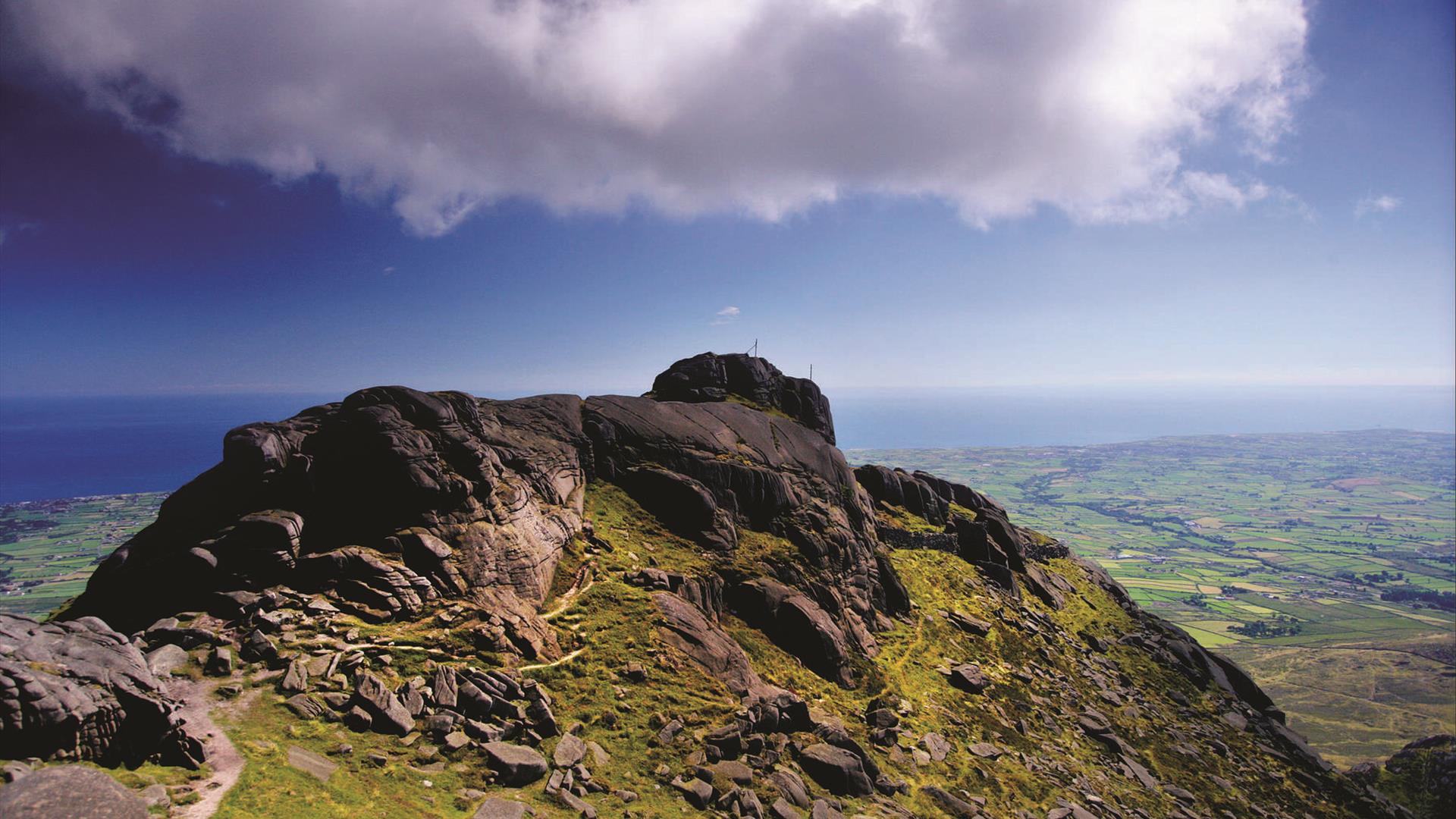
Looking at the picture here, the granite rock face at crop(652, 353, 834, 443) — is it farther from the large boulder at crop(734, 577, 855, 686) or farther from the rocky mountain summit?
the large boulder at crop(734, 577, 855, 686)

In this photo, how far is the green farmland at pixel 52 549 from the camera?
119425 millimetres

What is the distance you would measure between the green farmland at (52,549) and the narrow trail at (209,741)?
130438 millimetres

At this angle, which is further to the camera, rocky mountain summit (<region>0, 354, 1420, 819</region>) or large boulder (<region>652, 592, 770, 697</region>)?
large boulder (<region>652, 592, 770, 697</region>)

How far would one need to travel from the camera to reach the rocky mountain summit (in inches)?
749

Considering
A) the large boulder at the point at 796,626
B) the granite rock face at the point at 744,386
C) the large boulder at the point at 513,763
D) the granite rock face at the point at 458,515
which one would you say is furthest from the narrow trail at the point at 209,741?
the granite rock face at the point at 744,386

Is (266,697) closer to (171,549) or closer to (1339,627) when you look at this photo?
(171,549)

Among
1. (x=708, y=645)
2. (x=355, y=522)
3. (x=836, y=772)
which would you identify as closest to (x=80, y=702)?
(x=355, y=522)

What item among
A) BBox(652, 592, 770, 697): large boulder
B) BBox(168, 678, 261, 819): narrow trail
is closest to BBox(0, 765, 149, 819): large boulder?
BBox(168, 678, 261, 819): narrow trail

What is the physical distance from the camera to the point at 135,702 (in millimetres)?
16391

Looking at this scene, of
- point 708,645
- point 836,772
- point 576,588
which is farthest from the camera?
point 576,588

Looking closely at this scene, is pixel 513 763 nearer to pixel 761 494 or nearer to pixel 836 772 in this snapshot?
pixel 836 772

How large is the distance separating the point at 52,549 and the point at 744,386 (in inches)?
8758

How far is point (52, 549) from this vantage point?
515 feet

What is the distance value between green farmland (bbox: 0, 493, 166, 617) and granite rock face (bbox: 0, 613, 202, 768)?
429 feet
